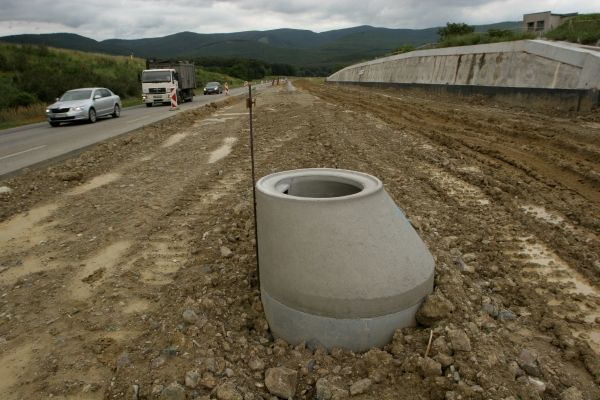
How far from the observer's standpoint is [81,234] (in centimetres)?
598

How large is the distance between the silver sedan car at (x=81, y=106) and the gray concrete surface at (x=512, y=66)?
58.8 feet

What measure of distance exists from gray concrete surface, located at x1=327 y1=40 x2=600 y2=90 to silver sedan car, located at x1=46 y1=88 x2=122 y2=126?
17.9 meters

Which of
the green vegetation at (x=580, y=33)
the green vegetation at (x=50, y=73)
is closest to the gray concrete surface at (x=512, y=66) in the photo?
the green vegetation at (x=580, y=33)

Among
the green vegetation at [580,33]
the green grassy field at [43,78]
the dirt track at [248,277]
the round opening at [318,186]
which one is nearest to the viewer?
the dirt track at [248,277]

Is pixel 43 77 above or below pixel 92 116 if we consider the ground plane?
above

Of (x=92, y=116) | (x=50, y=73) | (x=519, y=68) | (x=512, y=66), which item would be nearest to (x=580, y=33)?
(x=512, y=66)

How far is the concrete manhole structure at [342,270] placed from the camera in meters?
3.12

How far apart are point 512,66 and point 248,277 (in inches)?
731

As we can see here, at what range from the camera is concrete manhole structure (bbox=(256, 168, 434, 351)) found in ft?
10.2

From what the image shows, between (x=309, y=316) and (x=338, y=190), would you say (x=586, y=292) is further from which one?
(x=309, y=316)

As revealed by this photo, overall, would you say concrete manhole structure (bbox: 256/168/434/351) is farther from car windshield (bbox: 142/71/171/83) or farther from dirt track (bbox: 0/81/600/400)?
car windshield (bbox: 142/71/171/83)

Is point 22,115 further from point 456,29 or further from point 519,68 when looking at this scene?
point 456,29

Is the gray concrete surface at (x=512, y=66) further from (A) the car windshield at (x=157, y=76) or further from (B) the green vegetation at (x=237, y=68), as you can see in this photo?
(B) the green vegetation at (x=237, y=68)

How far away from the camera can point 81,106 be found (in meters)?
19.1
